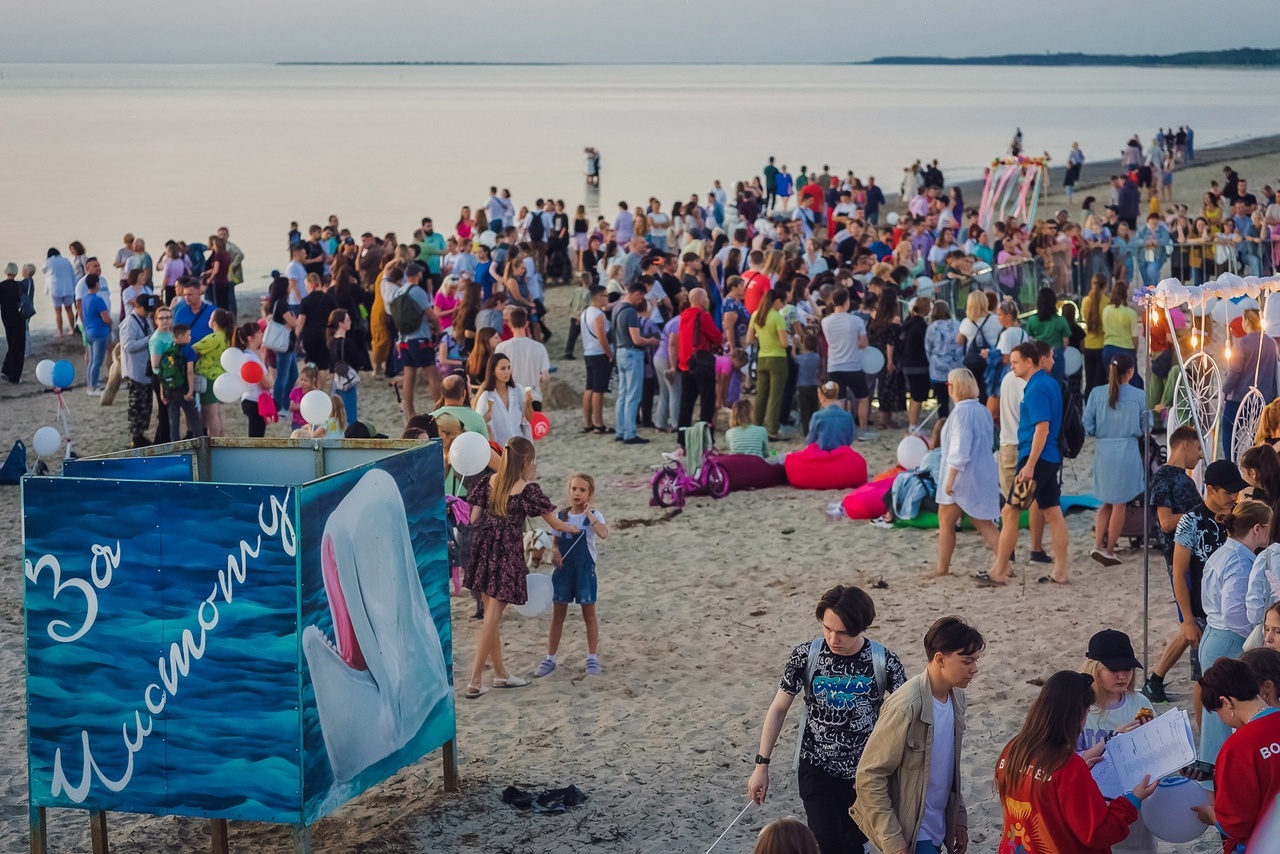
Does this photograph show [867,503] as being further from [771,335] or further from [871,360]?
[771,335]

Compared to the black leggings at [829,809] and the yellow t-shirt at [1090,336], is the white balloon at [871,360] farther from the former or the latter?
the black leggings at [829,809]

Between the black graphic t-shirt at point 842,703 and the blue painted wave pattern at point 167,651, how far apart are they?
1.91 meters

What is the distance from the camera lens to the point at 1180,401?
10312 mm

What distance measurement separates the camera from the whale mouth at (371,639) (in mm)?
5477

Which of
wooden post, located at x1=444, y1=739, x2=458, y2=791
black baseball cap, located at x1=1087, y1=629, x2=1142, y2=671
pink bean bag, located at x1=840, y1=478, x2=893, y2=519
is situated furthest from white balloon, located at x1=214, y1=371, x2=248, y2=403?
black baseball cap, located at x1=1087, y1=629, x2=1142, y2=671

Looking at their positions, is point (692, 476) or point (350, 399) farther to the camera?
point (350, 399)

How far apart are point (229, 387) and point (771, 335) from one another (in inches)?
193

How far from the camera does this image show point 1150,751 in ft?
13.8

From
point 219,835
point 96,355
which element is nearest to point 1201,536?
point 219,835

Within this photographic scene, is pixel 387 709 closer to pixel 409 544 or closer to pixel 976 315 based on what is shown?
pixel 409 544

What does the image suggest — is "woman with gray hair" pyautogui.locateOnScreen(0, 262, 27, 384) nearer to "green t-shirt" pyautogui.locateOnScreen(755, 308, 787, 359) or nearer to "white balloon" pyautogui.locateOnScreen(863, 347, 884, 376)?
"green t-shirt" pyautogui.locateOnScreen(755, 308, 787, 359)

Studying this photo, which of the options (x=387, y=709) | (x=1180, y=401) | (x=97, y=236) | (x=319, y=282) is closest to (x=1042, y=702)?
(x=387, y=709)

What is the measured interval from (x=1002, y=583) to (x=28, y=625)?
610 centimetres

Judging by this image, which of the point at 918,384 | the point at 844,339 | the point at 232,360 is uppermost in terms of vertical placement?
the point at 844,339
